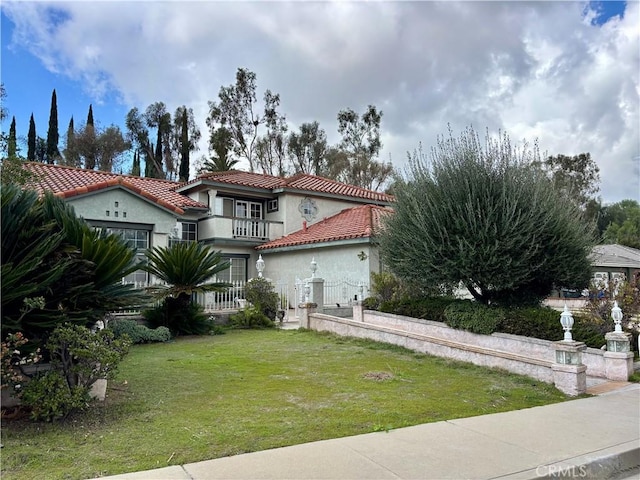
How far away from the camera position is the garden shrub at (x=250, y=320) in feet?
50.3

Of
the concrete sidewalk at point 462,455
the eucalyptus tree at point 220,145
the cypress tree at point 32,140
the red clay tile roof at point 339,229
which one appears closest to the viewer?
the concrete sidewalk at point 462,455

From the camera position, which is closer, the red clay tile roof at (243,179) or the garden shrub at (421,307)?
the garden shrub at (421,307)

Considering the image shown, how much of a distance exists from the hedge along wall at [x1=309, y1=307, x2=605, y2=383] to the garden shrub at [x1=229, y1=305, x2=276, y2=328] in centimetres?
185

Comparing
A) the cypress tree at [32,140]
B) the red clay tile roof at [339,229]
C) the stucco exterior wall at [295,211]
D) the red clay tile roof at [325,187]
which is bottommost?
the red clay tile roof at [339,229]

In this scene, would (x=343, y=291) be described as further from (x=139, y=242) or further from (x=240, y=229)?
(x=139, y=242)

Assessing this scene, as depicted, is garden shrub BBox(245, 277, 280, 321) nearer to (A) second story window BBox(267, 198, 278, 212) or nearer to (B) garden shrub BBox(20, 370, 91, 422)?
(A) second story window BBox(267, 198, 278, 212)

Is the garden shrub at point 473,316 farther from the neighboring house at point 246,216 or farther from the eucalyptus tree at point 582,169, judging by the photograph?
the eucalyptus tree at point 582,169

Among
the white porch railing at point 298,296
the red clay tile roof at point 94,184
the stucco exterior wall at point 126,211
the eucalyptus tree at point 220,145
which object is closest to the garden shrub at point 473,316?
the white porch railing at point 298,296

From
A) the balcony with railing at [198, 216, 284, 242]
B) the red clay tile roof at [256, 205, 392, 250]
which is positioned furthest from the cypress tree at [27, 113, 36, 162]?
the red clay tile roof at [256, 205, 392, 250]

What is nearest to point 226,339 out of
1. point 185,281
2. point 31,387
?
point 185,281

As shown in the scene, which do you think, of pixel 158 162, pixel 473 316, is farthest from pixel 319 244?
pixel 158 162

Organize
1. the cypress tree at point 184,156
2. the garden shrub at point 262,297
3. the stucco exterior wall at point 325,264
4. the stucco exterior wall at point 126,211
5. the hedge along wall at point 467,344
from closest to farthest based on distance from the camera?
the hedge along wall at point 467,344
the stucco exterior wall at point 126,211
the garden shrub at point 262,297
the stucco exterior wall at point 325,264
the cypress tree at point 184,156

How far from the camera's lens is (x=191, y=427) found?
5230 millimetres

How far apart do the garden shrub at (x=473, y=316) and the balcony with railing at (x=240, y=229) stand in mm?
12559
